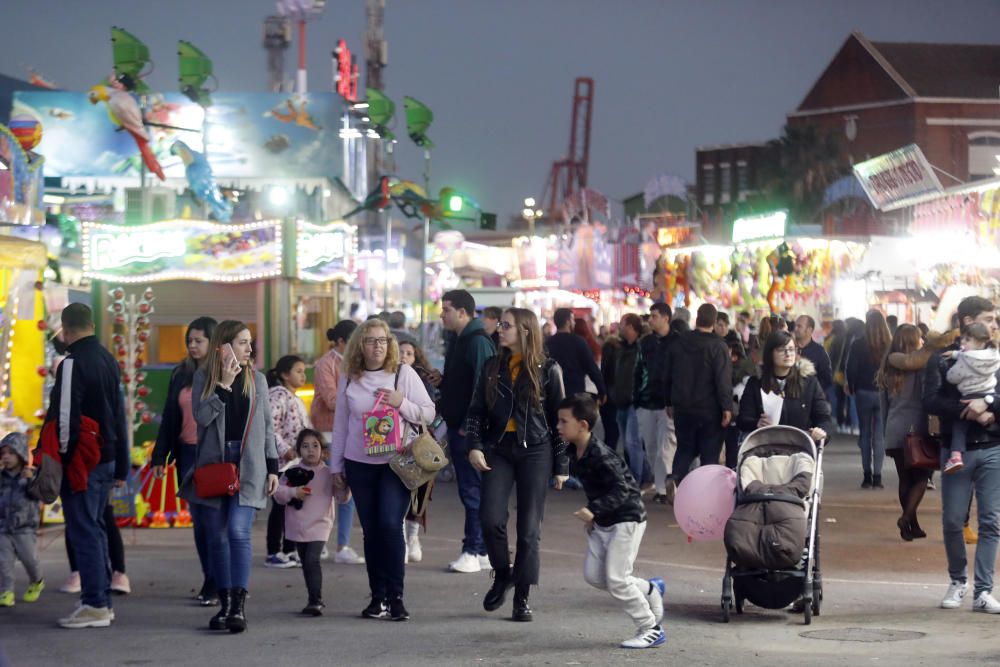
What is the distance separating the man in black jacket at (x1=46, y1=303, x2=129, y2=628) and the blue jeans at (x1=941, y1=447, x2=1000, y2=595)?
4.89 m

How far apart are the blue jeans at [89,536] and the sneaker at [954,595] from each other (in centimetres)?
488

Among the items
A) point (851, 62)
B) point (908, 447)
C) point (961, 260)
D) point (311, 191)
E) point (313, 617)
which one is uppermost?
point (851, 62)

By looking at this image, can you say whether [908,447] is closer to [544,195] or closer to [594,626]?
→ [594,626]

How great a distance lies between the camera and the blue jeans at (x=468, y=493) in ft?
34.4

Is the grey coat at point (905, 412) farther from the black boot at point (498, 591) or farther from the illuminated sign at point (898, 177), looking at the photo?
the illuminated sign at point (898, 177)

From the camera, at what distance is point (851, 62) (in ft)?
197

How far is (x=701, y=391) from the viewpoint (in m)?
13.2

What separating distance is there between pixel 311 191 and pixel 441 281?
700cm

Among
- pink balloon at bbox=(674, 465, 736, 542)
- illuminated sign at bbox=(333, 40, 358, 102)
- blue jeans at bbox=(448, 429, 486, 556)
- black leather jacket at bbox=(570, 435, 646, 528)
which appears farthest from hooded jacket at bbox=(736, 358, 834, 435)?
illuminated sign at bbox=(333, 40, 358, 102)

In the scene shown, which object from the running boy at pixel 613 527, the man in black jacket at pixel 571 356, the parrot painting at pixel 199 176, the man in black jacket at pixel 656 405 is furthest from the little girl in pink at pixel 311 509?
the parrot painting at pixel 199 176

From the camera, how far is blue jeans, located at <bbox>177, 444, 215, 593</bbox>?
857cm

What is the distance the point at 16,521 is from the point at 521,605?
327cm

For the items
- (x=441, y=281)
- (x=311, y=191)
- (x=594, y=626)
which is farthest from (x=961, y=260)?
(x=311, y=191)

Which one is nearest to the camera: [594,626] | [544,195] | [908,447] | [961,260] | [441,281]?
[594,626]
